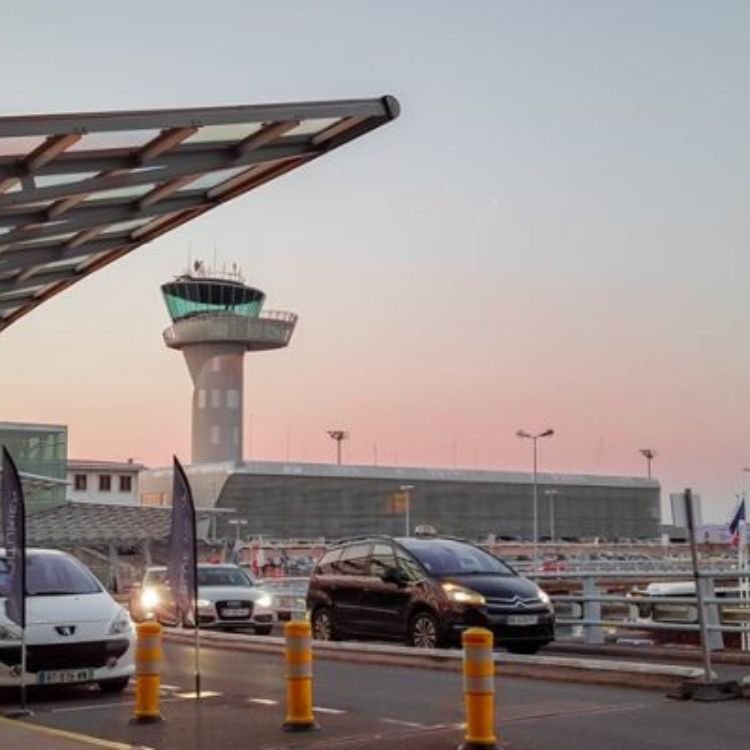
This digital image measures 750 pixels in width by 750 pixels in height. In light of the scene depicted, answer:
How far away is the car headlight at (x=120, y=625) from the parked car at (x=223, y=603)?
9.16 m

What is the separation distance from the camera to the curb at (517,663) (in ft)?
42.3

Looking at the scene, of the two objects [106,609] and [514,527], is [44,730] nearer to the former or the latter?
[106,609]

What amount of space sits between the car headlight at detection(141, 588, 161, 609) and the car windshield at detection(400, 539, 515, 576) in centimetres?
897

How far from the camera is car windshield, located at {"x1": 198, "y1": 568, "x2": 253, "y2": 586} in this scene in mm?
25266

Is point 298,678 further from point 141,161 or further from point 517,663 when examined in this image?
point 141,161

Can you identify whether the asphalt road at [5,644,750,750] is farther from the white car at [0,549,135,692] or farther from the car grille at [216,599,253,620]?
the car grille at [216,599,253,620]

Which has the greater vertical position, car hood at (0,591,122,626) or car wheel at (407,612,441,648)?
car hood at (0,591,122,626)

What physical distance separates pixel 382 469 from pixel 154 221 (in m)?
113

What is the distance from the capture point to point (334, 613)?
1934cm

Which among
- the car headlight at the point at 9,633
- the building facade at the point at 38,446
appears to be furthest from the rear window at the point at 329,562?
the building facade at the point at 38,446

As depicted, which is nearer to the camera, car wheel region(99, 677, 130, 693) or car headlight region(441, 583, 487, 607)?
car wheel region(99, 677, 130, 693)

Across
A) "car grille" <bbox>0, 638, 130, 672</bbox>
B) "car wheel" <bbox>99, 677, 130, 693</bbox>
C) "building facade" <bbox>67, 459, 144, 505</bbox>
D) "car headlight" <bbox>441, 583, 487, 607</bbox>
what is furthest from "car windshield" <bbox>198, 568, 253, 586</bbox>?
"building facade" <bbox>67, 459, 144, 505</bbox>

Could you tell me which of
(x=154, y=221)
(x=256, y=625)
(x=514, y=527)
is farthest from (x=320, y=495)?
(x=154, y=221)

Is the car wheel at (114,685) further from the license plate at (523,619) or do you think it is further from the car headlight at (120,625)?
the license plate at (523,619)
